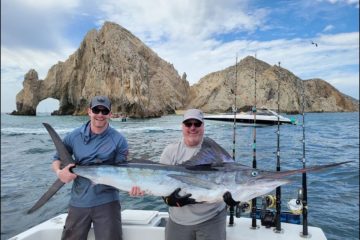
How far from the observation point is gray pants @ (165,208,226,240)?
9.07 ft

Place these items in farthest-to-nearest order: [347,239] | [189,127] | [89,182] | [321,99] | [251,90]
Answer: [321,99]
[251,90]
[347,239]
[89,182]
[189,127]

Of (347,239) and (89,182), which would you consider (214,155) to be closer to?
(89,182)

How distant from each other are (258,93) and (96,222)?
83.6 m

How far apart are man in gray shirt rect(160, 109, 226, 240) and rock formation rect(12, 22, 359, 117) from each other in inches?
2355

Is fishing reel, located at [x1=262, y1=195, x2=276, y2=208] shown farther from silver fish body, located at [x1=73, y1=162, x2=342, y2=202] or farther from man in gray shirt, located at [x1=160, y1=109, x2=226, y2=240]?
silver fish body, located at [x1=73, y1=162, x2=342, y2=202]

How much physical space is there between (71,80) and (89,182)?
87.6 m

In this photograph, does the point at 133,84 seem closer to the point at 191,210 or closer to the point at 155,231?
the point at 155,231

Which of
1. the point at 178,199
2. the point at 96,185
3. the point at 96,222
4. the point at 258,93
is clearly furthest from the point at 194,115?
the point at 258,93

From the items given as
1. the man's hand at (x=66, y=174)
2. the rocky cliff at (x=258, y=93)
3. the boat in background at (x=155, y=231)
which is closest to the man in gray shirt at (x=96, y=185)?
the man's hand at (x=66, y=174)

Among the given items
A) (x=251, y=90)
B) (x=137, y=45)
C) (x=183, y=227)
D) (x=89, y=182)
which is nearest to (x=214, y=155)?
(x=183, y=227)

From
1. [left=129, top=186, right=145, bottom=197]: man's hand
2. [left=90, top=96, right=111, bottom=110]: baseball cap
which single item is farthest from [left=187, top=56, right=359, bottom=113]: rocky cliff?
[left=129, top=186, right=145, bottom=197]: man's hand

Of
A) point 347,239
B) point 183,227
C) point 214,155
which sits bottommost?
point 347,239

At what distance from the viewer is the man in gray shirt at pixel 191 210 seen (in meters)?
2.76

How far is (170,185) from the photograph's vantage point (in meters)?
2.67
